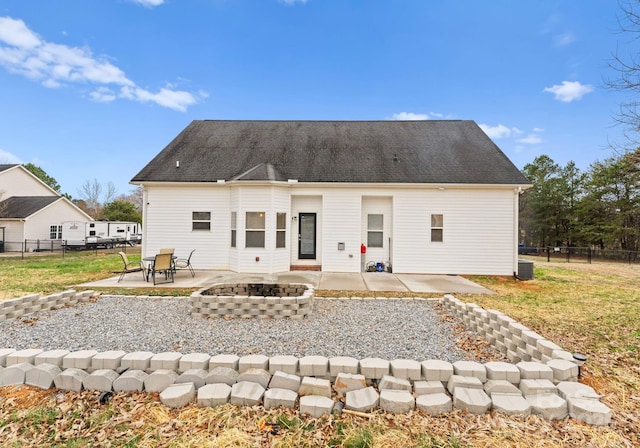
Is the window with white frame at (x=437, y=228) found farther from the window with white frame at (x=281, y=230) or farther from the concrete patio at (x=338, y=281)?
the window with white frame at (x=281, y=230)

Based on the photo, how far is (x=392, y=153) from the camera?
1224 centimetres

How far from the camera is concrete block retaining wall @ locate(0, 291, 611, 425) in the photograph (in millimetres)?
2598

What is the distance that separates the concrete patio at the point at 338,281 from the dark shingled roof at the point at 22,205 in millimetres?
23161

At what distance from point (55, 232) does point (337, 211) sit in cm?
2935

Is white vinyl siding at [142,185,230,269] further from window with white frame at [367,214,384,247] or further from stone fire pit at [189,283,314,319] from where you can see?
stone fire pit at [189,283,314,319]

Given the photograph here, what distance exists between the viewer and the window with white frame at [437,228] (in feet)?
36.2

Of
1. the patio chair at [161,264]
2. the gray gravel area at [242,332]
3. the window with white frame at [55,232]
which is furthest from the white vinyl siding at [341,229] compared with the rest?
the window with white frame at [55,232]

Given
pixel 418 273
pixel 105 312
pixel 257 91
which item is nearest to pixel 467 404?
pixel 105 312

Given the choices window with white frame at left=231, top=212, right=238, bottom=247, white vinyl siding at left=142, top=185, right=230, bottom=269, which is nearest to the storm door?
window with white frame at left=231, top=212, right=238, bottom=247

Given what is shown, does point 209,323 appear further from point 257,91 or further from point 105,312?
point 257,91

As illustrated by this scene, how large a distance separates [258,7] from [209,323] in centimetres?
1526

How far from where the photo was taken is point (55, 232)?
2628cm

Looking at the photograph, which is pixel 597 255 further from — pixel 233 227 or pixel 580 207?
pixel 233 227

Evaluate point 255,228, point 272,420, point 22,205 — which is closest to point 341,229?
point 255,228
